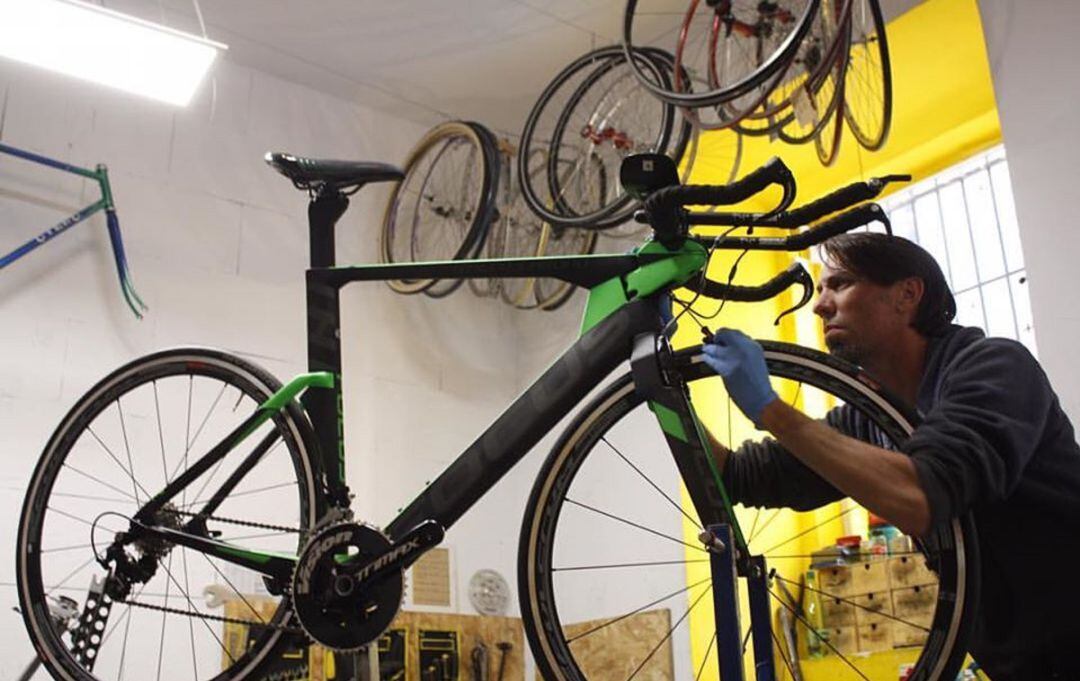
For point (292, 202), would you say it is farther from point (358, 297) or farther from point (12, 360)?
point (12, 360)

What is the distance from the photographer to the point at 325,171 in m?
2.43

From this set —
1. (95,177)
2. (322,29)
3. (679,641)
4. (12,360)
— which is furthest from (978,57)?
(12,360)

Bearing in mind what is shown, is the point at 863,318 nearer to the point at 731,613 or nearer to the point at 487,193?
the point at 731,613

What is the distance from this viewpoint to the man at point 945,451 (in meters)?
1.73

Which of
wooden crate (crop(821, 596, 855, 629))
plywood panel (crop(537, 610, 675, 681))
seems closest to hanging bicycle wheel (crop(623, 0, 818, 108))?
wooden crate (crop(821, 596, 855, 629))

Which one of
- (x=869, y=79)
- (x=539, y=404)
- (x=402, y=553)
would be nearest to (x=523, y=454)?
(x=539, y=404)

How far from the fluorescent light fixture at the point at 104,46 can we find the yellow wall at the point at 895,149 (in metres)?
1.83

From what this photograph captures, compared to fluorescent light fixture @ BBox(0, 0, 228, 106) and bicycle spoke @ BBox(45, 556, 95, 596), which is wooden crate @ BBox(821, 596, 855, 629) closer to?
bicycle spoke @ BBox(45, 556, 95, 596)

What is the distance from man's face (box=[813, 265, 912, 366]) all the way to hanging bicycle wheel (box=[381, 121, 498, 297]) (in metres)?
2.66

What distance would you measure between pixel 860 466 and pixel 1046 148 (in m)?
1.85

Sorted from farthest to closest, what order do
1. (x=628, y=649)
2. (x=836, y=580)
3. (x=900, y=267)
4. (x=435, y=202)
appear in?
1. (x=435, y=202)
2. (x=628, y=649)
3. (x=836, y=580)
4. (x=900, y=267)

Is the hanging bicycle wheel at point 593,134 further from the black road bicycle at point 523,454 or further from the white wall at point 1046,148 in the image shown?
the black road bicycle at point 523,454

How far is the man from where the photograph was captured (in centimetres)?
173

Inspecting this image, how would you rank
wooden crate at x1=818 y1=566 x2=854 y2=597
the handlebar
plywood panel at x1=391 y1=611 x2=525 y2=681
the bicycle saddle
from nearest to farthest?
the handlebar < the bicycle saddle < wooden crate at x1=818 y1=566 x2=854 y2=597 < plywood panel at x1=391 y1=611 x2=525 y2=681
